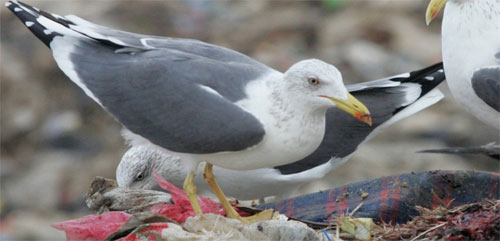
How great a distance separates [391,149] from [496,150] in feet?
11.2

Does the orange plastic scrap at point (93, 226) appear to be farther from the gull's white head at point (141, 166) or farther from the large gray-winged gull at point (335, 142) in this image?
the large gray-winged gull at point (335, 142)

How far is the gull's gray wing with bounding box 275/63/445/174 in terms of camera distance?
4.81 m

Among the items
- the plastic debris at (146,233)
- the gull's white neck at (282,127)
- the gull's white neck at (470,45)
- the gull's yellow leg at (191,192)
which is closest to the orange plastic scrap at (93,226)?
the plastic debris at (146,233)

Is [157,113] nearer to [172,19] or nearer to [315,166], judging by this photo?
[315,166]

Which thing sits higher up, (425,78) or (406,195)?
(425,78)

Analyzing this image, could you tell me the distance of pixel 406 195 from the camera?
4129 mm

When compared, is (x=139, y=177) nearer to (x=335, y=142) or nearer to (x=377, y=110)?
(x=335, y=142)

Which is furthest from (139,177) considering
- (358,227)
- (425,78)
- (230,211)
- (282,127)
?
(425,78)

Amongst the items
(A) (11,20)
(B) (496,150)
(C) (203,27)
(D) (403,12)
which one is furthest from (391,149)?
(A) (11,20)

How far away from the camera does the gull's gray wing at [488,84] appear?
398cm

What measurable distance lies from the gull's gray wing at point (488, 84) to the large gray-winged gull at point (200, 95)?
26.0 inches

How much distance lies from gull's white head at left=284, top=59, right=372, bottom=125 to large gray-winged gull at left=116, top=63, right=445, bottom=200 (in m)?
1.06

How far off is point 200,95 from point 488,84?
1.15m

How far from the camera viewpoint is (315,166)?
16.0ft
